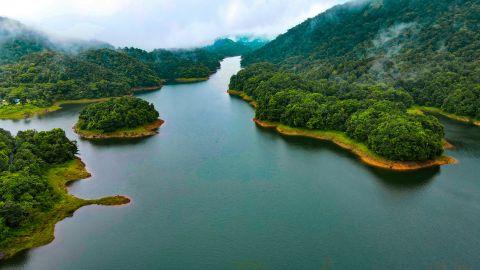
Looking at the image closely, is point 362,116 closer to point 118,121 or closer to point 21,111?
point 118,121

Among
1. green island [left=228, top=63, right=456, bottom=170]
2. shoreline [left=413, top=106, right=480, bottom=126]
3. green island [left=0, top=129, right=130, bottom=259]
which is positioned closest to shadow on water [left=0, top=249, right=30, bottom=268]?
green island [left=0, top=129, right=130, bottom=259]

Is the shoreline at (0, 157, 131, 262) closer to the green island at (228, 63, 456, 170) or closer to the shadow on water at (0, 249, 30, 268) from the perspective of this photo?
the shadow on water at (0, 249, 30, 268)

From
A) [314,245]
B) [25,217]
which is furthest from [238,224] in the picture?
[25,217]

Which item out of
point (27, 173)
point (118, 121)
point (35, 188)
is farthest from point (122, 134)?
point (35, 188)

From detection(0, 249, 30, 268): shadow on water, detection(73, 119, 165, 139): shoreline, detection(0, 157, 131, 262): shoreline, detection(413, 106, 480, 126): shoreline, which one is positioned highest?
detection(413, 106, 480, 126): shoreline

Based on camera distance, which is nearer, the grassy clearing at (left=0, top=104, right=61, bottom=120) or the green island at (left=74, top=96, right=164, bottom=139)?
the green island at (left=74, top=96, right=164, bottom=139)

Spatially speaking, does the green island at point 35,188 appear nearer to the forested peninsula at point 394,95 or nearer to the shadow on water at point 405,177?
the shadow on water at point 405,177

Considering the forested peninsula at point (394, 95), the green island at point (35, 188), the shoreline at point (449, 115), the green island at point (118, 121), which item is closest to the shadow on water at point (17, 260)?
the green island at point (35, 188)
